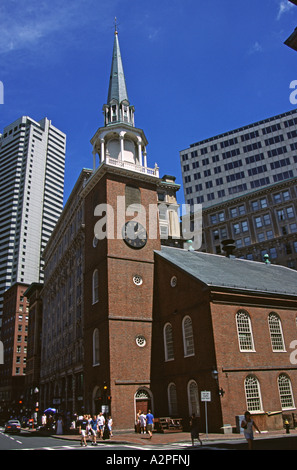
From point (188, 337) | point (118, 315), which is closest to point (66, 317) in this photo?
point (118, 315)

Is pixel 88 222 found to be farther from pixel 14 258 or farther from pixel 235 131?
pixel 14 258

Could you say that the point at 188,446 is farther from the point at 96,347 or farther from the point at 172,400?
the point at 96,347

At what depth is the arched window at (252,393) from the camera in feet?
90.1

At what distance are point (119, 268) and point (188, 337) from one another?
8.46 m

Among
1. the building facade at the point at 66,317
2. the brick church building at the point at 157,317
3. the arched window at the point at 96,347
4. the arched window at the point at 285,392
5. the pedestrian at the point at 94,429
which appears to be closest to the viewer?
the pedestrian at the point at 94,429

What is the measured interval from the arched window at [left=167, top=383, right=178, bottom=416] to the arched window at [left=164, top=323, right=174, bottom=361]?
2.23 metres

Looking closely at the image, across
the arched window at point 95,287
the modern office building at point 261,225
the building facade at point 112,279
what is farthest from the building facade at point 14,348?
the arched window at point 95,287

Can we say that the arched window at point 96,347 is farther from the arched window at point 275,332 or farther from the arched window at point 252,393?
the arched window at point 275,332

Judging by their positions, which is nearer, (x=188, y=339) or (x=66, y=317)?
(x=188, y=339)

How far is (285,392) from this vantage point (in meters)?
29.5

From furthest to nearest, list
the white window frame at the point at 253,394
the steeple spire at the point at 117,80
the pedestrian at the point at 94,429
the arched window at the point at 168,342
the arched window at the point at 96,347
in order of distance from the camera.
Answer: the steeple spire at the point at 117,80
the arched window at the point at 96,347
the arched window at the point at 168,342
the white window frame at the point at 253,394
the pedestrian at the point at 94,429

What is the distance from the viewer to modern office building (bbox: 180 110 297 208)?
90.4m

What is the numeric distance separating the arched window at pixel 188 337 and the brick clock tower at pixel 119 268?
3835 mm
